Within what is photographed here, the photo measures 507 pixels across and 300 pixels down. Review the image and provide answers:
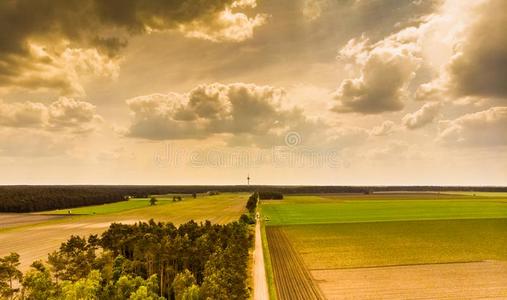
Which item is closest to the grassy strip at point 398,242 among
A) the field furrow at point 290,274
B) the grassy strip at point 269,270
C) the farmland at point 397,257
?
the farmland at point 397,257

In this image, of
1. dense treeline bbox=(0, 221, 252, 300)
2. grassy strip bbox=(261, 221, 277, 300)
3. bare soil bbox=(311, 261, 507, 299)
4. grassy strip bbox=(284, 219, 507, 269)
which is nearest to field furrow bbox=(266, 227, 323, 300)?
grassy strip bbox=(261, 221, 277, 300)

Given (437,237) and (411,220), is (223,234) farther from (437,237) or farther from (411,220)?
(411,220)

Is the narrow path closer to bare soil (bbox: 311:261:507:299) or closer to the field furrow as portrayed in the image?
the field furrow

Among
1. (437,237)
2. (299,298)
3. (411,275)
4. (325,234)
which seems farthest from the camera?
(325,234)

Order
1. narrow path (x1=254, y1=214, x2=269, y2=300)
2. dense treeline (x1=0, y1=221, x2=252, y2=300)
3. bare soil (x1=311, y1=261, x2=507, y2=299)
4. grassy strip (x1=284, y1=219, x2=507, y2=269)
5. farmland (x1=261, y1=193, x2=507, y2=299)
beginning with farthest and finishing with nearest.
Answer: grassy strip (x1=284, y1=219, x2=507, y2=269) < farmland (x1=261, y1=193, x2=507, y2=299) < narrow path (x1=254, y1=214, x2=269, y2=300) < bare soil (x1=311, y1=261, x2=507, y2=299) < dense treeline (x1=0, y1=221, x2=252, y2=300)

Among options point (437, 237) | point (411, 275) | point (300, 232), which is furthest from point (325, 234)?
point (411, 275)

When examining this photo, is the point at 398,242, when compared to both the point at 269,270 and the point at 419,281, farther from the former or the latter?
the point at 269,270

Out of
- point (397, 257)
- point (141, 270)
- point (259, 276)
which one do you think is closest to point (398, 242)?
point (397, 257)

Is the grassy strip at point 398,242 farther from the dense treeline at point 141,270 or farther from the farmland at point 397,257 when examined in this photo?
the dense treeline at point 141,270
